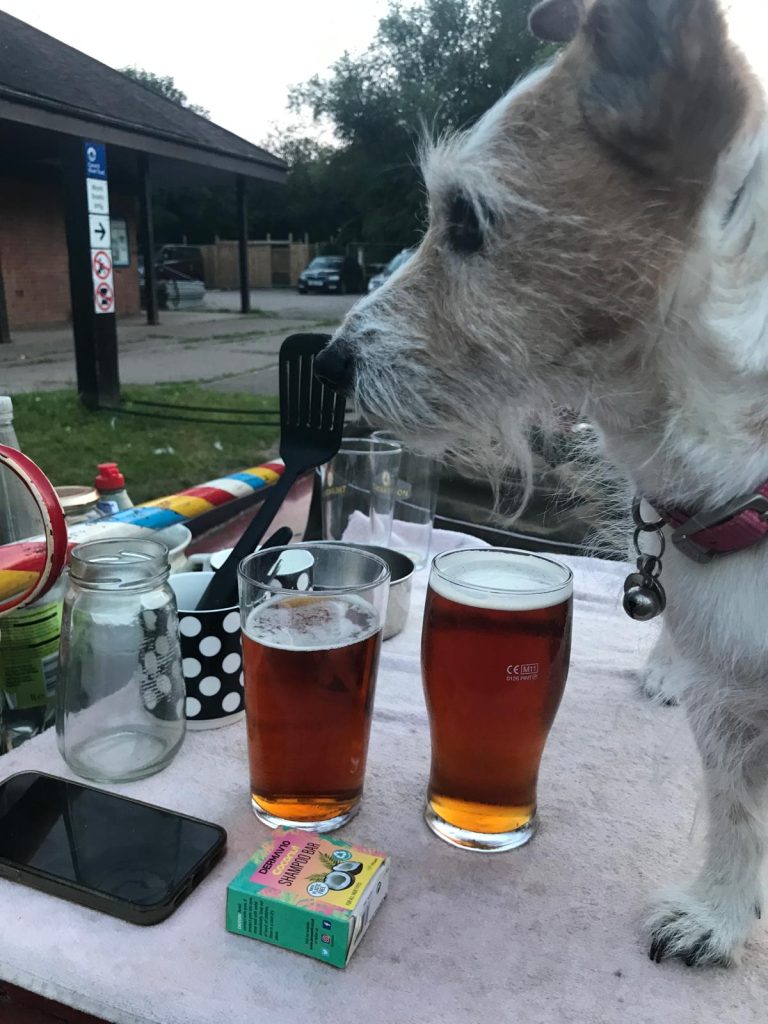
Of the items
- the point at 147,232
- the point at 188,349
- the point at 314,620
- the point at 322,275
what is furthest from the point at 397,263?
the point at 322,275

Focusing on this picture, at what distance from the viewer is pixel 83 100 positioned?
235cm

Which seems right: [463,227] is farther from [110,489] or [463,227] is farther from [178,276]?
[178,276]

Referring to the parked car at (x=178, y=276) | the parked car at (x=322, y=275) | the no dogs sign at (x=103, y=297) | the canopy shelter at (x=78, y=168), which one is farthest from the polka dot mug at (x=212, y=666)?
the parked car at (x=322, y=275)

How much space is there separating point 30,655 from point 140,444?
2.86m

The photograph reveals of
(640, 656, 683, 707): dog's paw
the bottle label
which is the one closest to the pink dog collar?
(640, 656, 683, 707): dog's paw

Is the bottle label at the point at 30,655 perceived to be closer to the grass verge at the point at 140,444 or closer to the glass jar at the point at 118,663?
the glass jar at the point at 118,663

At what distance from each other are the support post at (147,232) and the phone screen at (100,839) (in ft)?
13.9

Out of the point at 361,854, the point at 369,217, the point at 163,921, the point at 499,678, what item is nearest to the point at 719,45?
the point at 499,678

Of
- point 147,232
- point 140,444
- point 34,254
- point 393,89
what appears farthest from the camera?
point 147,232

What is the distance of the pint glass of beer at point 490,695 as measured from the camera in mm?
671

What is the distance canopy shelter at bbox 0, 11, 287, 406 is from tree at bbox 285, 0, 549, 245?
853 mm

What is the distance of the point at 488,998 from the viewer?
54 cm

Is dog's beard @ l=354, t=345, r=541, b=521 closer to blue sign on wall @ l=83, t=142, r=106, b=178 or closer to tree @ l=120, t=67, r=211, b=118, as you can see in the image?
tree @ l=120, t=67, r=211, b=118

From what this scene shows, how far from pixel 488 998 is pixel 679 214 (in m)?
0.64
